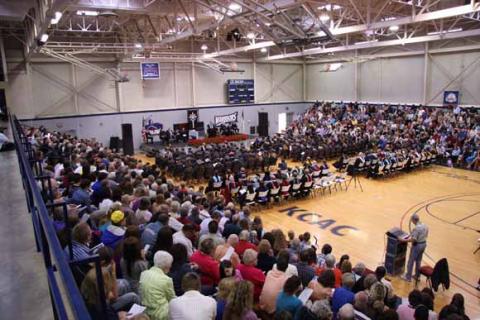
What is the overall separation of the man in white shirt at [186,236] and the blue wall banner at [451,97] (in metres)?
21.4

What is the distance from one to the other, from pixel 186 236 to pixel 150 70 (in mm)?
19996

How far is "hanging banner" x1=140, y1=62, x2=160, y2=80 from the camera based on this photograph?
2367 centimetres

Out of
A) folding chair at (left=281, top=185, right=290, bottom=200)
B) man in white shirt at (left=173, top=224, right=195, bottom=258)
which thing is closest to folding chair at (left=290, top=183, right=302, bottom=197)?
folding chair at (left=281, top=185, right=290, bottom=200)

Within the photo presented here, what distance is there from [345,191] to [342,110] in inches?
580

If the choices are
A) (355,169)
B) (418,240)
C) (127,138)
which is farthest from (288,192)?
(127,138)

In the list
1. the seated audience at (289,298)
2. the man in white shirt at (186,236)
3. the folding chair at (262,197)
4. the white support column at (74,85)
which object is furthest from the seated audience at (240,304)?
the white support column at (74,85)

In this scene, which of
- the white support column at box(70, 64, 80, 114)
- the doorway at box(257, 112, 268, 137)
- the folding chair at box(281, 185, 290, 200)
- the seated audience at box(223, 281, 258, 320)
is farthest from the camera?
the doorway at box(257, 112, 268, 137)

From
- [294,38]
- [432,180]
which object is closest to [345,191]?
[432,180]

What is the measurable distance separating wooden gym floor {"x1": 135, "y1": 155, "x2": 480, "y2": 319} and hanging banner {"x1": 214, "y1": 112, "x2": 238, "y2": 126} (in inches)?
544

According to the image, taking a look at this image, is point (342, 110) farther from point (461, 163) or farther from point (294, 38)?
point (294, 38)

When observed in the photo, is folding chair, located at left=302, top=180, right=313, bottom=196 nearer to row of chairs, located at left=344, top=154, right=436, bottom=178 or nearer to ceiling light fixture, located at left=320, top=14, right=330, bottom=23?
row of chairs, located at left=344, top=154, right=436, bottom=178

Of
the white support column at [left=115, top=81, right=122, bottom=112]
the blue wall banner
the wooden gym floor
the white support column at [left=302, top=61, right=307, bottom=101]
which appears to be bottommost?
the wooden gym floor

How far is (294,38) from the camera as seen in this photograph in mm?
12492

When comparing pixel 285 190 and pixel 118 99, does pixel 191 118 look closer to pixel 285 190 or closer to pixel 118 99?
pixel 118 99
